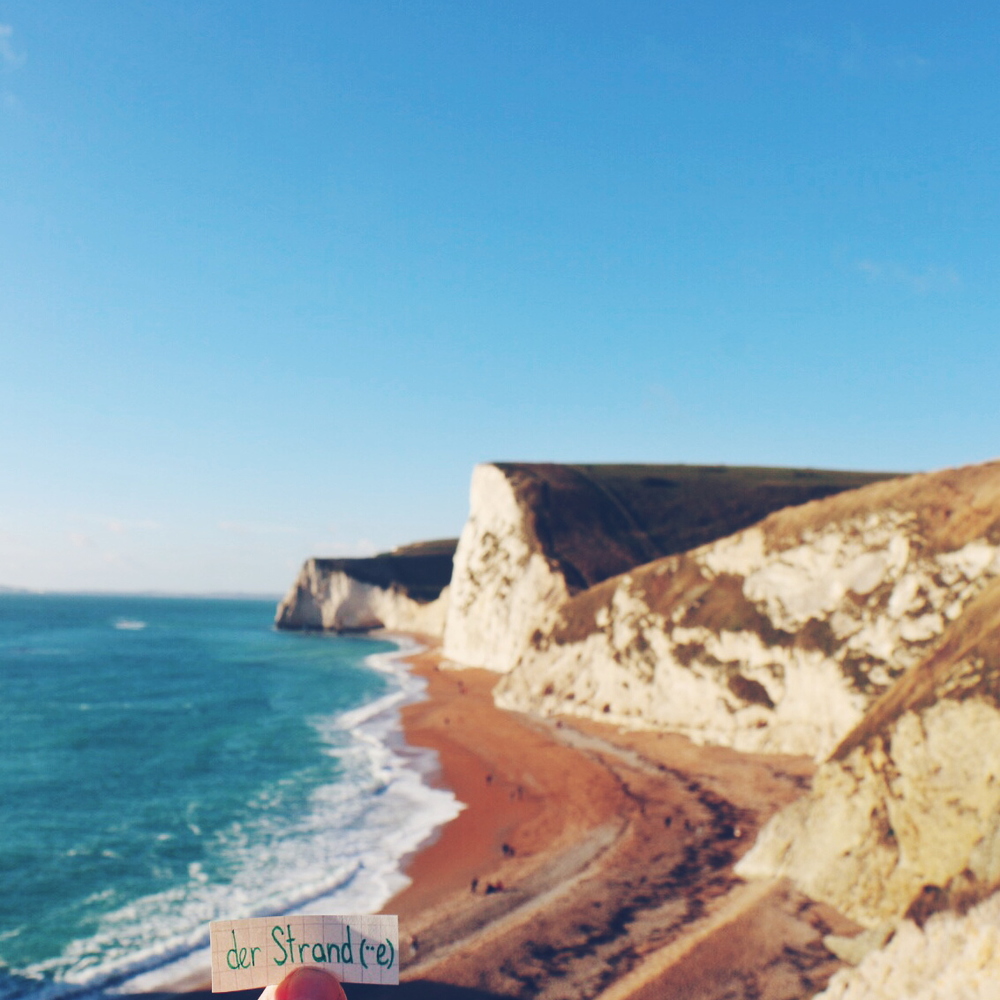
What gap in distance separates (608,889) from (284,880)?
10.4 metres

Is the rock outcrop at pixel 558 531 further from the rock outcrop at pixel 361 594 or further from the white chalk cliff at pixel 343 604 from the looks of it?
the white chalk cliff at pixel 343 604

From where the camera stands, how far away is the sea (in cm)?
1936

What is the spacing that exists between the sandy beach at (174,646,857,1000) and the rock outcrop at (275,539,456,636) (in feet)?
317

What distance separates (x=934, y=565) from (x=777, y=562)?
8.69m

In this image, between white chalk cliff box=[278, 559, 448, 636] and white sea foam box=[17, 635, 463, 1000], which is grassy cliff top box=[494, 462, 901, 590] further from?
white chalk cliff box=[278, 559, 448, 636]

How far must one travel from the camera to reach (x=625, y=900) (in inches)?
766

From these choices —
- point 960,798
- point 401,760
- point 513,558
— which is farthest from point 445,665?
point 960,798

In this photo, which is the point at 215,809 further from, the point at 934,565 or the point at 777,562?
the point at 934,565

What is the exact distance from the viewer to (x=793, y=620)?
128 feet

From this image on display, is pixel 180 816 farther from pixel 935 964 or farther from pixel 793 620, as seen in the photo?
pixel 793 620

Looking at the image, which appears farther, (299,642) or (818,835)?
(299,642)

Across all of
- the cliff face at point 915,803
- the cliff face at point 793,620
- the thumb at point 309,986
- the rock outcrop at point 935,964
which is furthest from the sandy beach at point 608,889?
the thumb at point 309,986

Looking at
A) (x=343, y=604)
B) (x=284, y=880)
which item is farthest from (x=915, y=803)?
(x=343, y=604)

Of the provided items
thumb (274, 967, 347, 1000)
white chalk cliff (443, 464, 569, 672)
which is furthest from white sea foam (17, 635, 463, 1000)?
white chalk cliff (443, 464, 569, 672)
